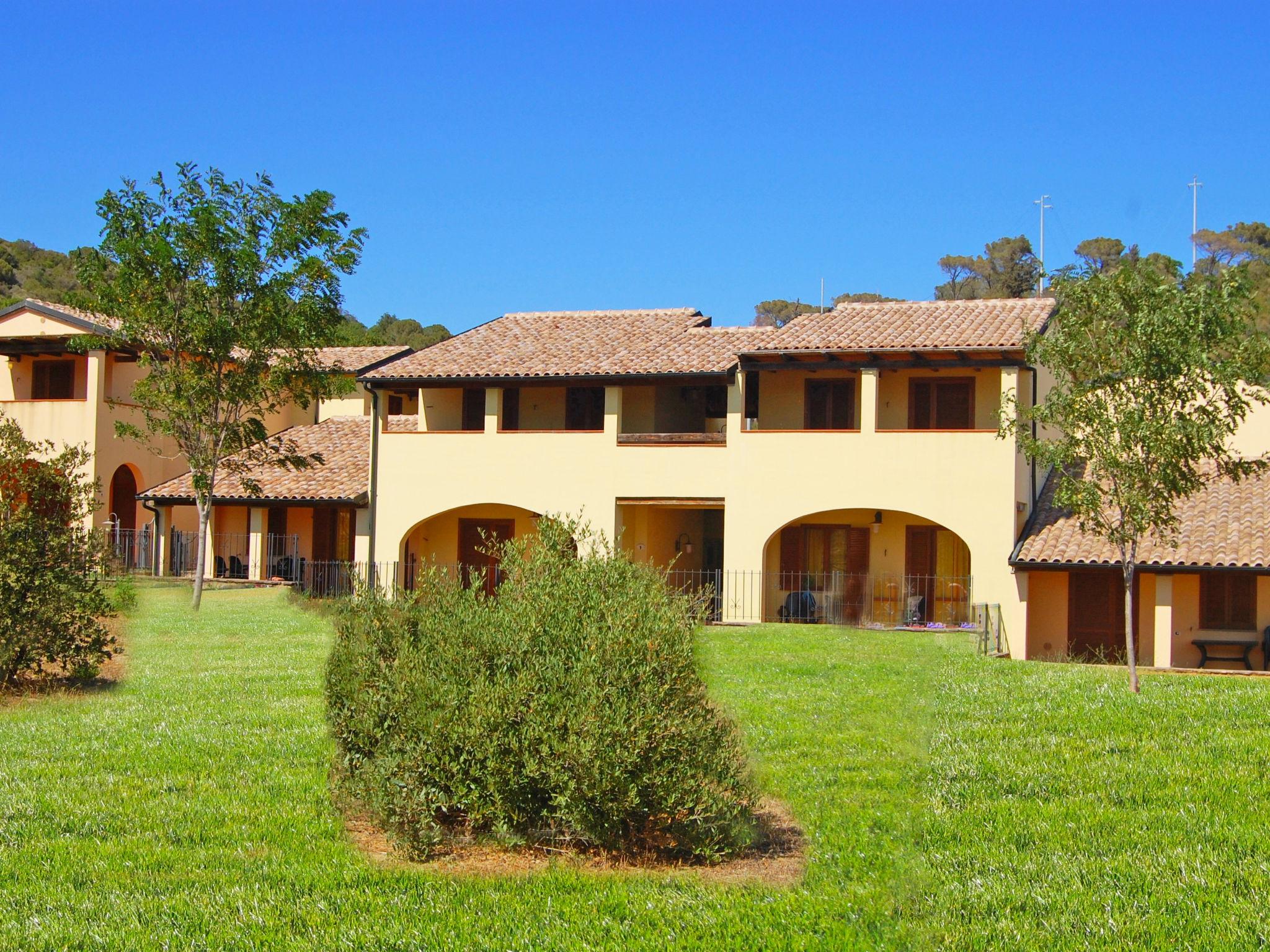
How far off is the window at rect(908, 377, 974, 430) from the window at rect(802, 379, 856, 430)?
3.74 feet

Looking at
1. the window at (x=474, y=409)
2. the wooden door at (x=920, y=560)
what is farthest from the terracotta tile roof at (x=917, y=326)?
the window at (x=474, y=409)

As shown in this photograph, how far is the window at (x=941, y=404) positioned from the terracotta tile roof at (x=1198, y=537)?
2.27 metres

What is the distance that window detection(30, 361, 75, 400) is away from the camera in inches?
1238

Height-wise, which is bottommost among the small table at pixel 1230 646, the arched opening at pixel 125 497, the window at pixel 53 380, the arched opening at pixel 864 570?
the small table at pixel 1230 646

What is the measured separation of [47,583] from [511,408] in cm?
1540

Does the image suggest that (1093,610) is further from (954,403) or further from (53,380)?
(53,380)

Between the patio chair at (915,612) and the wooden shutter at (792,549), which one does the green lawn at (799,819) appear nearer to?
the patio chair at (915,612)

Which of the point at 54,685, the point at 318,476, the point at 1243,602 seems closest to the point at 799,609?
the point at 1243,602

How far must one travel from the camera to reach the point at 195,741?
10.4 m

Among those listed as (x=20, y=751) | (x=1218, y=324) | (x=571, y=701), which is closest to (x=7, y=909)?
(x=571, y=701)

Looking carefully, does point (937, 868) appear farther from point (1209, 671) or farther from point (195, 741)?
point (1209, 671)

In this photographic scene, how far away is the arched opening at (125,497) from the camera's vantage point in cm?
3300

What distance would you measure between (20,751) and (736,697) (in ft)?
21.5

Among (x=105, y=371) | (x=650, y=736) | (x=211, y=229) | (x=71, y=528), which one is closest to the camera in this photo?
(x=650, y=736)
